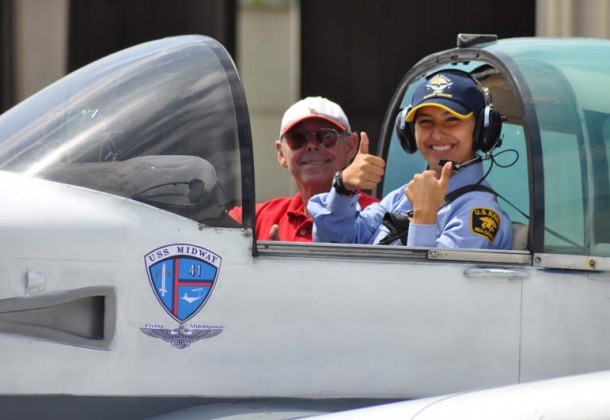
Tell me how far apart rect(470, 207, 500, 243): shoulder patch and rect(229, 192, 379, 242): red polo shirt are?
86 centimetres

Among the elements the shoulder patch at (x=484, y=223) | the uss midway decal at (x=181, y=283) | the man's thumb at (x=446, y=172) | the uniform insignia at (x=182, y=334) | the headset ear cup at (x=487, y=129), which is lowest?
the uniform insignia at (x=182, y=334)

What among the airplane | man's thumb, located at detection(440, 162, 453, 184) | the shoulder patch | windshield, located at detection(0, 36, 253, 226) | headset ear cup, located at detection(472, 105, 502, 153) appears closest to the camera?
the airplane

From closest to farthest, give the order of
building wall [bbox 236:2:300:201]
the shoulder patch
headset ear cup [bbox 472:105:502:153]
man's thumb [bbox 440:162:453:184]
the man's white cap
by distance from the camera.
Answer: man's thumb [bbox 440:162:453:184], the shoulder patch, headset ear cup [bbox 472:105:502:153], the man's white cap, building wall [bbox 236:2:300:201]

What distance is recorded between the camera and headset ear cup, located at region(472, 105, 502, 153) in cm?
376

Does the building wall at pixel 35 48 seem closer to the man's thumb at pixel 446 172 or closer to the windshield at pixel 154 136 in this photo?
the windshield at pixel 154 136

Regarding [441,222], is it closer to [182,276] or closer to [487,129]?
[487,129]

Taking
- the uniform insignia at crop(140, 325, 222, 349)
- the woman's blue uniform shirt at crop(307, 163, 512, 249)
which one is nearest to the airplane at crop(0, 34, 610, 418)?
the uniform insignia at crop(140, 325, 222, 349)

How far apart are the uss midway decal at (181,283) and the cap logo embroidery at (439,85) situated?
0.98 meters

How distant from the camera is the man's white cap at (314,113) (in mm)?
4426

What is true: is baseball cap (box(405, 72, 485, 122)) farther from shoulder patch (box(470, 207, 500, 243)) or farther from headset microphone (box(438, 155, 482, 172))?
shoulder patch (box(470, 207, 500, 243))

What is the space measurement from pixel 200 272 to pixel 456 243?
31.4 inches

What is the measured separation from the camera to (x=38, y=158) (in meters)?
3.37

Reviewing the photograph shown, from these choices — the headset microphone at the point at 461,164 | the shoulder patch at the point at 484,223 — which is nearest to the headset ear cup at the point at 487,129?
the headset microphone at the point at 461,164

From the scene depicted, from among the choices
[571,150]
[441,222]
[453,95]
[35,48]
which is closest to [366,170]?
[441,222]
